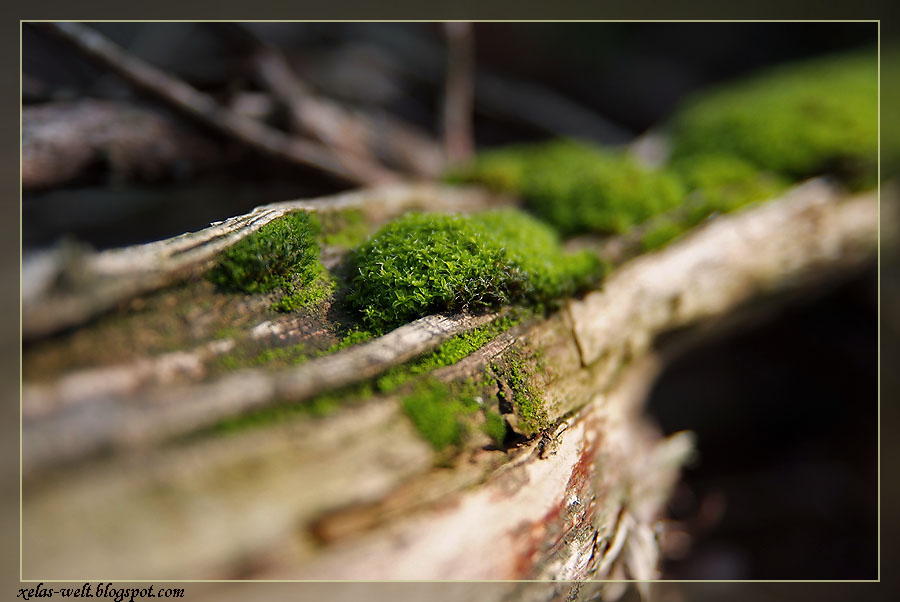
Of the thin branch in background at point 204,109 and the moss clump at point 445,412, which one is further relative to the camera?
the thin branch in background at point 204,109

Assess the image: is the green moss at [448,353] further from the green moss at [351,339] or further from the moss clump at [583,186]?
the moss clump at [583,186]

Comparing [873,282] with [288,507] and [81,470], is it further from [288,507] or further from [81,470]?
[81,470]

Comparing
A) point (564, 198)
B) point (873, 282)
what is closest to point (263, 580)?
point (564, 198)

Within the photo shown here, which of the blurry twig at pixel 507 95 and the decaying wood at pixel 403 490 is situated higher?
the blurry twig at pixel 507 95

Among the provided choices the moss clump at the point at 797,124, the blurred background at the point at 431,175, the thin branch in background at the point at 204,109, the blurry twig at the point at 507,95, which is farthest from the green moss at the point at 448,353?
the blurry twig at the point at 507,95

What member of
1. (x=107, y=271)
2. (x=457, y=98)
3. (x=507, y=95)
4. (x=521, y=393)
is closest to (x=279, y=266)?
(x=107, y=271)

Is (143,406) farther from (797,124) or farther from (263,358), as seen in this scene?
(797,124)
